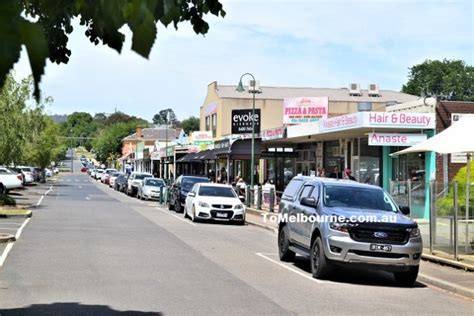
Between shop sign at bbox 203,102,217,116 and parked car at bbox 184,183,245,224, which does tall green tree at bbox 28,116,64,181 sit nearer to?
shop sign at bbox 203,102,217,116

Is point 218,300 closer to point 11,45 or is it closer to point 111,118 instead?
point 11,45

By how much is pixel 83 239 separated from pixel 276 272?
6422 mm

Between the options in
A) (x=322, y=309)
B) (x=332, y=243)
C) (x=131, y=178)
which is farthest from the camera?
(x=131, y=178)

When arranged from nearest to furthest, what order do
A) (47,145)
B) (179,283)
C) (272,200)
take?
(179,283), (272,200), (47,145)

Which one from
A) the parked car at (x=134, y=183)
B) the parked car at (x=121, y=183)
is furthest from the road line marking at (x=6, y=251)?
the parked car at (x=121, y=183)

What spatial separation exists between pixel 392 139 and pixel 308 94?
1748 inches

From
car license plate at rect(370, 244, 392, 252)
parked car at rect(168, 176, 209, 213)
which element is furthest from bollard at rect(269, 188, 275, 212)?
car license plate at rect(370, 244, 392, 252)

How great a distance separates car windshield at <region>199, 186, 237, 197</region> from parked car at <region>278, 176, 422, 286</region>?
12.4 metres

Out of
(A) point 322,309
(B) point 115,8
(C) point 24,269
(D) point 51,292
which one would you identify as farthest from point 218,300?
(B) point 115,8

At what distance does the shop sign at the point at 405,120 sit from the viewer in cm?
2361

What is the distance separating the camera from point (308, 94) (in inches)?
2662

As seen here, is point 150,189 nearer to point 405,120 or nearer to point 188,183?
point 188,183

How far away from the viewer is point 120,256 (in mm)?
13617

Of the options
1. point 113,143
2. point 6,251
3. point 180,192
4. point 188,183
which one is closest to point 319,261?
point 6,251
